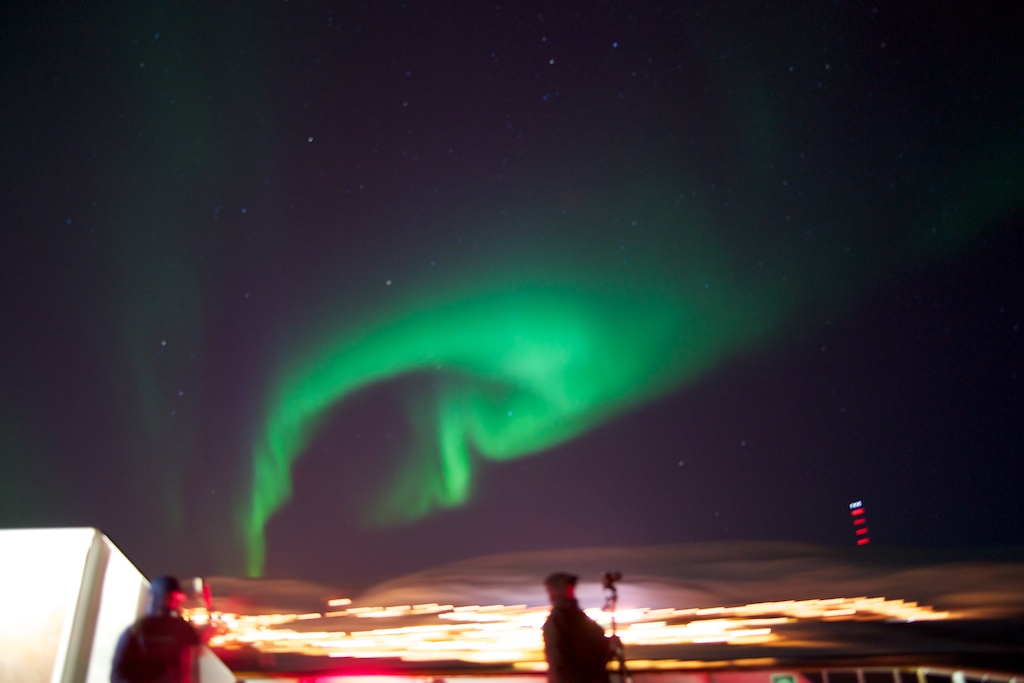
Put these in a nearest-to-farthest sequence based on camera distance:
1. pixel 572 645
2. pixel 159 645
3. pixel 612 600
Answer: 1. pixel 572 645
2. pixel 159 645
3. pixel 612 600

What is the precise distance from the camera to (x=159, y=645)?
311 centimetres

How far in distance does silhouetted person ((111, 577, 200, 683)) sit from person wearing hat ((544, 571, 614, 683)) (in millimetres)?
1695

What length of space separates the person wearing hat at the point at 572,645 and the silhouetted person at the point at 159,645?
66.7 inches

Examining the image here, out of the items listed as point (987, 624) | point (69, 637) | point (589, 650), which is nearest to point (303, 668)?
point (69, 637)

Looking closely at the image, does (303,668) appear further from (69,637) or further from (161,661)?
(69,637)

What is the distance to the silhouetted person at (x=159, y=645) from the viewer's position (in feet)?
10.0

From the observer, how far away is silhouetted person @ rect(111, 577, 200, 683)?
10.0ft

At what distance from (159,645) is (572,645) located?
190 cm

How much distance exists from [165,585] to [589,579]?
315 inches

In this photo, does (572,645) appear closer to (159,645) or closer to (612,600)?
(612,600)

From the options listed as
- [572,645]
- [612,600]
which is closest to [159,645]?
[572,645]

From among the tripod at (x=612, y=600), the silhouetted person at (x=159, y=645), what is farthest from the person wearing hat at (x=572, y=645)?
the silhouetted person at (x=159, y=645)

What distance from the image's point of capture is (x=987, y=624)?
409 inches

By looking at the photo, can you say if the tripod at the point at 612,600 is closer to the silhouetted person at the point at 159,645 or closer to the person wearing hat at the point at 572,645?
the person wearing hat at the point at 572,645
